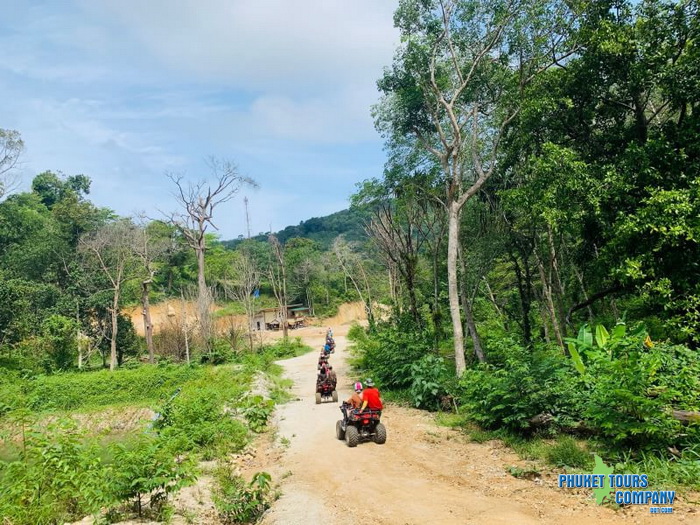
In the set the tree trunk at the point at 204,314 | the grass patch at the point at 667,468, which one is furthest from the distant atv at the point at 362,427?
the tree trunk at the point at 204,314

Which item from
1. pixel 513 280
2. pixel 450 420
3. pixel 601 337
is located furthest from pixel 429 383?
pixel 513 280

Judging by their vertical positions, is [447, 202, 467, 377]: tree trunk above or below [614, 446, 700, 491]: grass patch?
above

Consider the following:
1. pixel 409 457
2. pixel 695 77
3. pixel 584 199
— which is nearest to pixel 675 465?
pixel 409 457

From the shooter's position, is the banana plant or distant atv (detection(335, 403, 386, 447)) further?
distant atv (detection(335, 403, 386, 447))

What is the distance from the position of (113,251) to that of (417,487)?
2814 centimetres

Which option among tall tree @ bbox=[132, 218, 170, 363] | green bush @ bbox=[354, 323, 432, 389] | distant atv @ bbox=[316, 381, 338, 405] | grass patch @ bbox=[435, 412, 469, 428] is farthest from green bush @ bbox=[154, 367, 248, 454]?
tall tree @ bbox=[132, 218, 170, 363]

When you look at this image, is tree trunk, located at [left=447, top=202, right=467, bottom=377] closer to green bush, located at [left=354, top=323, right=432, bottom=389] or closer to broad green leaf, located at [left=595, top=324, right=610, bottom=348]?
green bush, located at [left=354, top=323, right=432, bottom=389]

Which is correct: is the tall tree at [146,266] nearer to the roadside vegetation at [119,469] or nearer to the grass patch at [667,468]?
the roadside vegetation at [119,469]

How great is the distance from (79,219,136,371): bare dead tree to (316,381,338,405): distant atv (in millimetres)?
19149

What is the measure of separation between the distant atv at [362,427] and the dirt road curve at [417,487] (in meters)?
0.18

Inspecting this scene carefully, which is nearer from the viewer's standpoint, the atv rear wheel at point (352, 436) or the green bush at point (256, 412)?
the atv rear wheel at point (352, 436)

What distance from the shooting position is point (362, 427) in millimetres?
9211

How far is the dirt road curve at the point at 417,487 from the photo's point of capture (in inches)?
210

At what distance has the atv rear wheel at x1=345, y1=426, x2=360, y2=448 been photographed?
898cm
